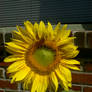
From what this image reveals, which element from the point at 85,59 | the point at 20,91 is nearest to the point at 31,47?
the point at 85,59

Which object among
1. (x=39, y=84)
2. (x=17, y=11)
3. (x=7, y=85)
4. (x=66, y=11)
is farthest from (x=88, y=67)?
(x=17, y=11)

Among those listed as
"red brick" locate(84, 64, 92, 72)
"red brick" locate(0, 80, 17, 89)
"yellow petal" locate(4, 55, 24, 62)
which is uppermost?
"yellow petal" locate(4, 55, 24, 62)

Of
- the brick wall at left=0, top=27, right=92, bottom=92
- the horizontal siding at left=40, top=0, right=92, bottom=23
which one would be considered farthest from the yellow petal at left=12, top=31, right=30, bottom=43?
the horizontal siding at left=40, top=0, right=92, bottom=23

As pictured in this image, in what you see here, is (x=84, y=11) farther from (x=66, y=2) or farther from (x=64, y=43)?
(x=64, y=43)

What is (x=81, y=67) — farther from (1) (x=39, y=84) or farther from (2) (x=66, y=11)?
(2) (x=66, y=11)

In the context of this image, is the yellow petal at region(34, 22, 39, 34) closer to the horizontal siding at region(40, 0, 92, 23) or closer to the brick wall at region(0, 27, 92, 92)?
the brick wall at region(0, 27, 92, 92)

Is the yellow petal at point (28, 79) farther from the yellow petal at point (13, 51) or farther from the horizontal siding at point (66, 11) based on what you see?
the horizontal siding at point (66, 11)

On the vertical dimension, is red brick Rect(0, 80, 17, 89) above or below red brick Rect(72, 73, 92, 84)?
below

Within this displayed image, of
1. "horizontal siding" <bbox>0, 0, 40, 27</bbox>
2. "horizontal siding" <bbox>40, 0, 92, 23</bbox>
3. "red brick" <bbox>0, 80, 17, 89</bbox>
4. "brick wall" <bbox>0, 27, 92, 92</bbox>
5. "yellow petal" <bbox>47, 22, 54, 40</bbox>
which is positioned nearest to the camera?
"yellow petal" <bbox>47, 22, 54, 40</bbox>
